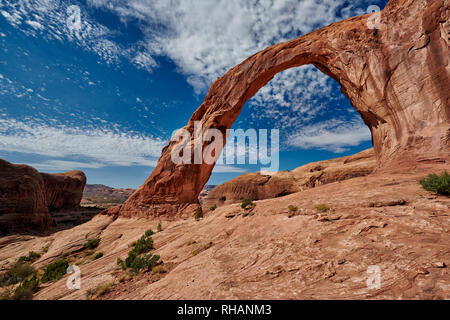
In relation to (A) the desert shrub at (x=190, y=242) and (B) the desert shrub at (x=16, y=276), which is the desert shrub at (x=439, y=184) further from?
(B) the desert shrub at (x=16, y=276)

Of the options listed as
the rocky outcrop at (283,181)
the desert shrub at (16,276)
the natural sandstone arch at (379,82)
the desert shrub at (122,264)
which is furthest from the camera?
the rocky outcrop at (283,181)

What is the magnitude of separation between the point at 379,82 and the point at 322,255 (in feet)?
42.9

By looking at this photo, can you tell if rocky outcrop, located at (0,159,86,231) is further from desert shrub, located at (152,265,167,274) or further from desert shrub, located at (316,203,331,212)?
desert shrub, located at (316,203,331,212)

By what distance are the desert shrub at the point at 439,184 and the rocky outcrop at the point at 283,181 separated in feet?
68.9

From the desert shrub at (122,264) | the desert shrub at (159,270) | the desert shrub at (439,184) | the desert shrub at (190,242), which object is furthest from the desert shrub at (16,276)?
the desert shrub at (439,184)

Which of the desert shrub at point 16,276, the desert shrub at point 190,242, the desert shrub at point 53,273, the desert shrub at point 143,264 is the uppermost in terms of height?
the desert shrub at point 190,242

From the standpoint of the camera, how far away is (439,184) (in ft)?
17.4

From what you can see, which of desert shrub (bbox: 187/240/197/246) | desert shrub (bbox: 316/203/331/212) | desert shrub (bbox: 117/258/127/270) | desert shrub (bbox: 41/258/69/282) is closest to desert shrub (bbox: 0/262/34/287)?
desert shrub (bbox: 41/258/69/282)

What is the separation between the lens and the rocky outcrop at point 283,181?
26219mm

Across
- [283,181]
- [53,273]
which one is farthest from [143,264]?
[283,181]

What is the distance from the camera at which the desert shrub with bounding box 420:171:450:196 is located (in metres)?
5.15
